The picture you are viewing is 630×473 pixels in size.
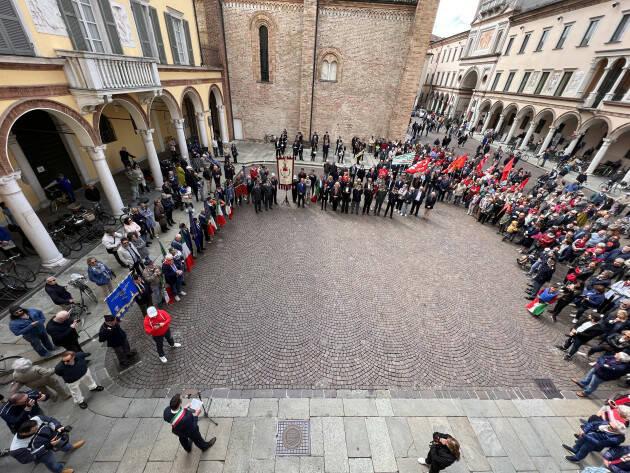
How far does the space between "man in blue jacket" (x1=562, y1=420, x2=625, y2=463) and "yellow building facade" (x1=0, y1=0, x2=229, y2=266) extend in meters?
14.1

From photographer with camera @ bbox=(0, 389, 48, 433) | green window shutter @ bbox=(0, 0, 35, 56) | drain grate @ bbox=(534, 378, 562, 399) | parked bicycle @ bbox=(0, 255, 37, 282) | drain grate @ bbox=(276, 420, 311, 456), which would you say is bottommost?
drain grate @ bbox=(534, 378, 562, 399)

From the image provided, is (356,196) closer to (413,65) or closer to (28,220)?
(28,220)

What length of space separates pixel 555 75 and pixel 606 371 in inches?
1279

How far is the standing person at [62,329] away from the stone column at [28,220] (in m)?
4.33

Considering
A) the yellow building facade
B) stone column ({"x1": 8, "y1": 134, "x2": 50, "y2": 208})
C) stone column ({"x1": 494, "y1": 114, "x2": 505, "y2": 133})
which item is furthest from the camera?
stone column ({"x1": 494, "y1": 114, "x2": 505, "y2": 133})

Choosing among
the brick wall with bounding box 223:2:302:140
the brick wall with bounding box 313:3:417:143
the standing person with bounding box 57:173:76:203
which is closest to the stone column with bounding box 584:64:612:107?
the brick wall with bounding box 313:3:417:143

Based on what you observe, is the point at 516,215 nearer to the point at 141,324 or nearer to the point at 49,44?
the point at 141,324

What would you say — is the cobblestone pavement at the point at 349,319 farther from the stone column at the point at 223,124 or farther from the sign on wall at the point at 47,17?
the stone column at the point at 223,124

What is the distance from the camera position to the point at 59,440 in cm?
436

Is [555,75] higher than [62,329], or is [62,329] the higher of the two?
[555,75]

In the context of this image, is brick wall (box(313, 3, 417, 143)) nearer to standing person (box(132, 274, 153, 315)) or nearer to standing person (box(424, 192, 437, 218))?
standing person (box(424, 192, 437, 218))

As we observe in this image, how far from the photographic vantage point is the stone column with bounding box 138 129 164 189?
1303 cm

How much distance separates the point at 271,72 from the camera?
71.3 ft

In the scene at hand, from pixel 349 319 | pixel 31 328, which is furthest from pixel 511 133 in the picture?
pixel 31 328
